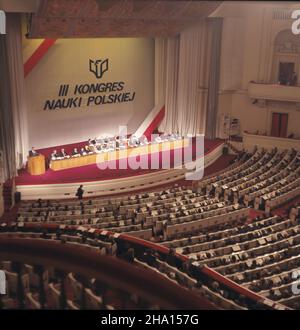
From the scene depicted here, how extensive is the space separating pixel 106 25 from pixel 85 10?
186cm

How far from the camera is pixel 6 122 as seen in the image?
15.9 m

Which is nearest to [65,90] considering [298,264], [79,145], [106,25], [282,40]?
[79,145]

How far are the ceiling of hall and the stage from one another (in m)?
5.40

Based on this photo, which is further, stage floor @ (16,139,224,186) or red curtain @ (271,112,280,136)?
red curtain @ (271,112,280,136)

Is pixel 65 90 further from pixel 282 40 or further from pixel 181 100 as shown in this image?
pixel 282 40

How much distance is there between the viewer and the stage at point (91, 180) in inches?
622

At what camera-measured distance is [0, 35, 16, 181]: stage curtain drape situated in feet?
51.0

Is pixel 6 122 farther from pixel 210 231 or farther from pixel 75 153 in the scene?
pixel 210 231

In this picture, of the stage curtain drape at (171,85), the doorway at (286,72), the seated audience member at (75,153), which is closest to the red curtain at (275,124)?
the doorway at (286,72)
